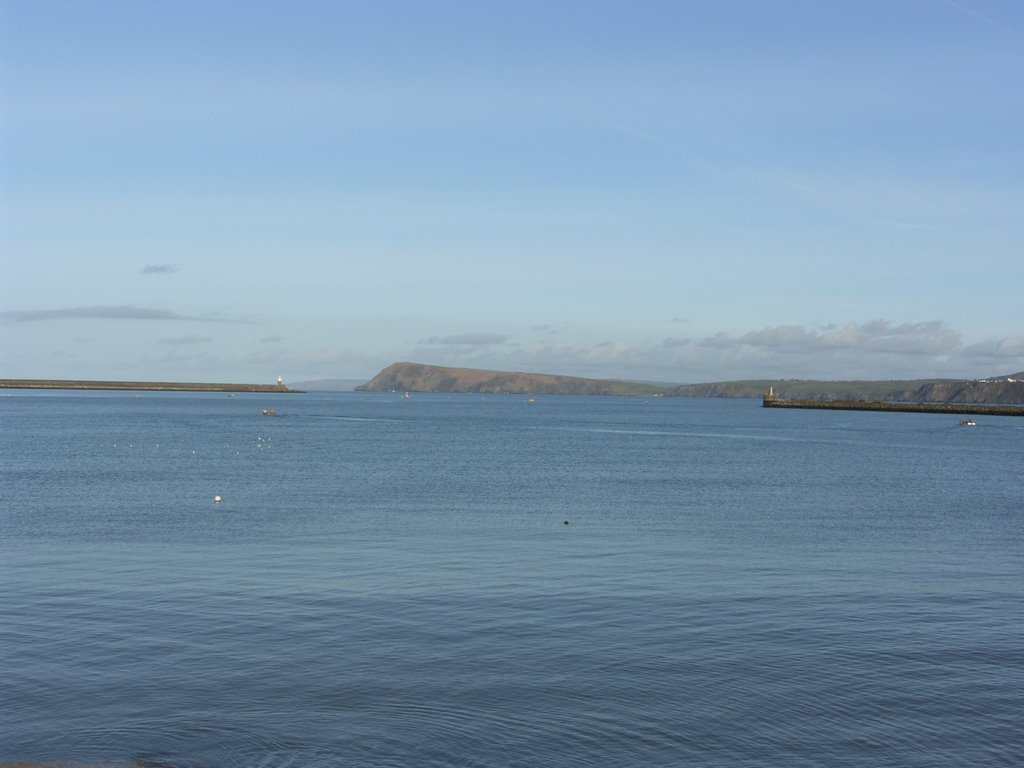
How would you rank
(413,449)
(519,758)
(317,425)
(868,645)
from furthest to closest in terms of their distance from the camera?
(317,425) → (413,449) → (868,645) → (519,758)

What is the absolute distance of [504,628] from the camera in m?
23.7

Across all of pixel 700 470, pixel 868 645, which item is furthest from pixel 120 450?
pixel 868 645

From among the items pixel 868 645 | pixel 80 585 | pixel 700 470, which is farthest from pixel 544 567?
pixel 700 470

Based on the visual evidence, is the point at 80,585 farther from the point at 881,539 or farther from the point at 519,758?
the point at 881,539

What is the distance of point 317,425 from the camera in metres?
148

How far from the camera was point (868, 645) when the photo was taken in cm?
2267

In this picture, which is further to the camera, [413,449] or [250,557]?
[413,449]

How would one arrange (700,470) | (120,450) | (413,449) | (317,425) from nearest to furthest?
(700,470) < (120,450) < (413,449) < (317,425)

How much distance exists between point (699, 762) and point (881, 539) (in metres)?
26.8

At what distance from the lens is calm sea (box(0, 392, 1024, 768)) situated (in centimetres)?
1662

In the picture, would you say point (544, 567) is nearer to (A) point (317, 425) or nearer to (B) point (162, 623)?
(B) point (162, 623)

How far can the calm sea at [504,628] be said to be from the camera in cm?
1662

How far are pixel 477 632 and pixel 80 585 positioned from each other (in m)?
12.3

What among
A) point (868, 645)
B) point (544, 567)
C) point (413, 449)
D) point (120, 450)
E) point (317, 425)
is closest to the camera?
point (868, 645)
